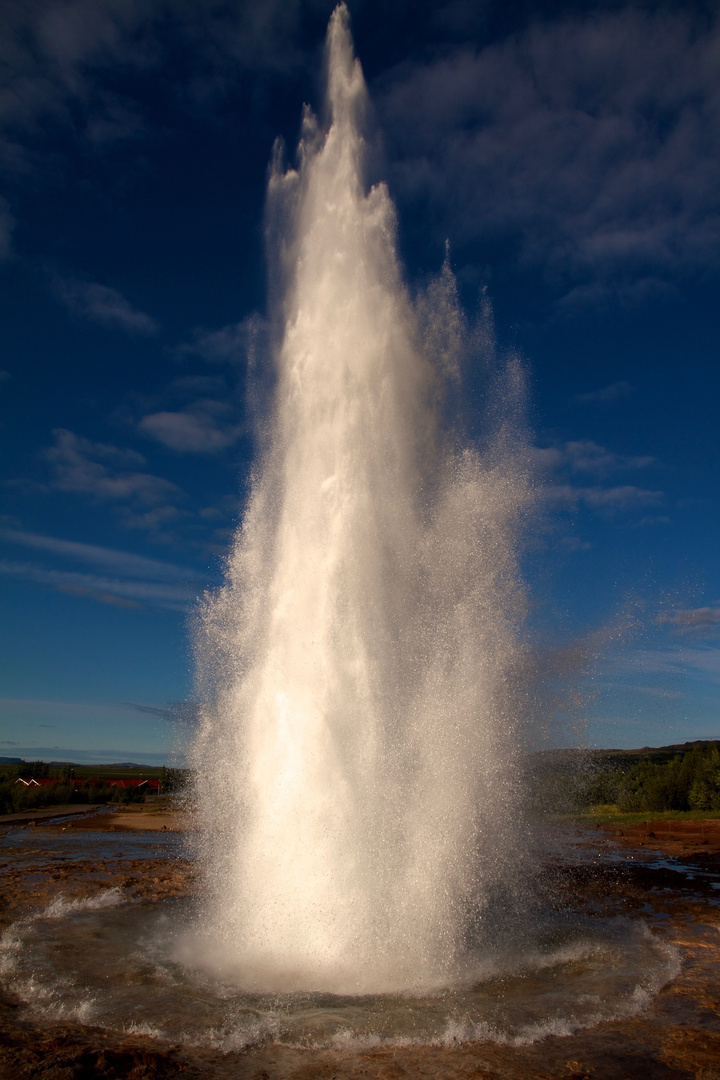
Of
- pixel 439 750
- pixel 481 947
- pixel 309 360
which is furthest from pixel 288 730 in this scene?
pixel 309 360

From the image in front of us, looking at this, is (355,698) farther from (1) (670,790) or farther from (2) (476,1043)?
(1) (670,790)

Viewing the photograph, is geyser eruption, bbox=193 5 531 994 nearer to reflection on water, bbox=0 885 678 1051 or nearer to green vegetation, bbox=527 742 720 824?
reflection on water, bbox=0 885 678 1051

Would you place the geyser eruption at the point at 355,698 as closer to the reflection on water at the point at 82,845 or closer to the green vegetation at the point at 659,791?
the reflection on water at the point at 82,845

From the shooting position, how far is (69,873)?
21016 millimetres

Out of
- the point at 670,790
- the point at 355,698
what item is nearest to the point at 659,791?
the point at 670,790

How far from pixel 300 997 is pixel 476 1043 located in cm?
258

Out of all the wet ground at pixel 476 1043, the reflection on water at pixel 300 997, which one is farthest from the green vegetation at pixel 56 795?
the reflection on water at pixel 300 997

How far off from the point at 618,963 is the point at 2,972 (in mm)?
9994

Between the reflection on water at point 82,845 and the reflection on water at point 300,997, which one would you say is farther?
the reflection on water at point 82,845

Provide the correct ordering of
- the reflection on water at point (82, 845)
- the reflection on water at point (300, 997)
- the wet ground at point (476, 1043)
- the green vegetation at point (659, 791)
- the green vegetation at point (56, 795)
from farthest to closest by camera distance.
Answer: the green vegetation at point (56, 795) < the green vegetation at point (659, 791) < the reflection on water at point (82, 845) < the reflection on water at point (300, 997) < the wet ground at point (476, 1043)

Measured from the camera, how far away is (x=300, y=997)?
344 inches

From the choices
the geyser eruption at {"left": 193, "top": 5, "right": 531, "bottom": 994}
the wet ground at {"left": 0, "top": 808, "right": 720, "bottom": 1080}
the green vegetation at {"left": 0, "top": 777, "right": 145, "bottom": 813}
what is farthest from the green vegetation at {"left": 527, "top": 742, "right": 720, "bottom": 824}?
the green vegetation at {"left": 0, "top": 777, "right": 145, "bottom": 813}

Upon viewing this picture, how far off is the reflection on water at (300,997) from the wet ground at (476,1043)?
1.03 feet

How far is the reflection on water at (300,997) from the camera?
768 cm
